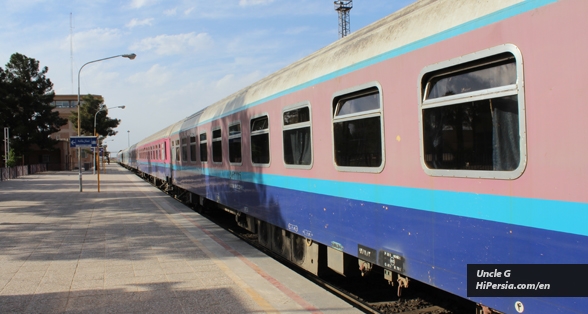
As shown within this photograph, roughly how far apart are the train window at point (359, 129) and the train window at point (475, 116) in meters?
0.68

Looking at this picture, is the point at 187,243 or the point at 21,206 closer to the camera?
the point at 187,243

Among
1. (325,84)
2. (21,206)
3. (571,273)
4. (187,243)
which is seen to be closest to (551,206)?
(571,273)

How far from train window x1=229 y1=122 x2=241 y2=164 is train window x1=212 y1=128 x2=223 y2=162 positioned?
83 cm

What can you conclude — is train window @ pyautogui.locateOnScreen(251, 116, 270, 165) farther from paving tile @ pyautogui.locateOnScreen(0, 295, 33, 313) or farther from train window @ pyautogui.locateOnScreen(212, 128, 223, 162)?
paving tile @ pyautogui.locateOnScreen(0, 295, 33, 313)

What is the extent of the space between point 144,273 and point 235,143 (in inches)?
131

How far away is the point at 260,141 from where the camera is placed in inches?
303

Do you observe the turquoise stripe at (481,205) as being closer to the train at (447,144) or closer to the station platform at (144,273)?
the train at (447,144)

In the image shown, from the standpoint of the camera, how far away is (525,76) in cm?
304

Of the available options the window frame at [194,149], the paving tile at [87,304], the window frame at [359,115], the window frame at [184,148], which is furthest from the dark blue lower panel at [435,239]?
the window frame at [184,148]

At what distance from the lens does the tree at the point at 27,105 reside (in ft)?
152

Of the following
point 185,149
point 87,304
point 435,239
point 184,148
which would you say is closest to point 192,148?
point 185,149

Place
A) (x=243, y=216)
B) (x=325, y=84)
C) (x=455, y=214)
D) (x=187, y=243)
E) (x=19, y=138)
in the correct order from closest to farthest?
(x=455, y=214) < (x=325, y=84) < (x=187, y=243) < (x=243, y=216) < (x=19, y=138)

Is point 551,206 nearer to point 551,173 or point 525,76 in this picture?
point 551,173

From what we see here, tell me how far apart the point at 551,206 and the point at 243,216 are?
304 inches
